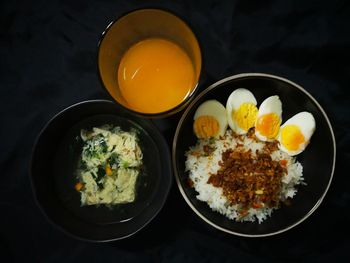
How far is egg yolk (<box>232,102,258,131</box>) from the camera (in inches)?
55.2

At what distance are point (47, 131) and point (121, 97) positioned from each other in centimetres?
32

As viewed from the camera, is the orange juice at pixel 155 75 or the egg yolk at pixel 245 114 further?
the egg yolk at pixel 245 114

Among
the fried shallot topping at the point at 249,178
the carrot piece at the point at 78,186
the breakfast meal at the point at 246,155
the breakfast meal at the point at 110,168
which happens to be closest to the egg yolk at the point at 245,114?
the breakfast meal at the point at 246,155

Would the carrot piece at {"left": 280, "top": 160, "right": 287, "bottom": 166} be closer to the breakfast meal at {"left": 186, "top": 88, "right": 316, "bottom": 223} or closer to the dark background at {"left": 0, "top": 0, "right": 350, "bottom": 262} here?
the breakfast meal at {"left": 186, "top": 88, "right": 316, "bottom": 223}

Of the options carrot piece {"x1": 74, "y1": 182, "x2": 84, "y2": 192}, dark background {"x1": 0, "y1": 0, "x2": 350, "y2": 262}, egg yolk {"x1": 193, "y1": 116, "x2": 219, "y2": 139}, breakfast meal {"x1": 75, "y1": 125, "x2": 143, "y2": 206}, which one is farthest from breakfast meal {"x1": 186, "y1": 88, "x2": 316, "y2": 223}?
carrot piece {"x1": 74, "y1": 182, "x2": 84, "y2": 192}

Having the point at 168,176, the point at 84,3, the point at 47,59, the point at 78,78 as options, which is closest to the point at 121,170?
the point at 168,176

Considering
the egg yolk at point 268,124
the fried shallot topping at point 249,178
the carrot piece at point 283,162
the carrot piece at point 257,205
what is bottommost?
the carrot piece at point 257,205

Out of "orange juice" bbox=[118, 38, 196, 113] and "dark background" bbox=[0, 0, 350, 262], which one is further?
"dark background" bbox=[0, 0, 350, 262]

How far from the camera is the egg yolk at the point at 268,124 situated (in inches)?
54.7

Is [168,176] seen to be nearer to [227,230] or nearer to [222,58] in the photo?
[227,230]

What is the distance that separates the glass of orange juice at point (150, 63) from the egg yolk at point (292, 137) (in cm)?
39

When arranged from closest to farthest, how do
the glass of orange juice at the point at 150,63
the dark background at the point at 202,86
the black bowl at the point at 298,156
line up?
the glass of orange juice at the point at 150,63
the black bowl at the point at 298,156
the dark background at the point at 202,86

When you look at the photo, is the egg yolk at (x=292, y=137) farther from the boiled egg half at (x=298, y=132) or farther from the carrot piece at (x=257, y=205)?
the carrot piece at (x=257, y=205)

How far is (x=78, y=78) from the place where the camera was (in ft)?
4.85
